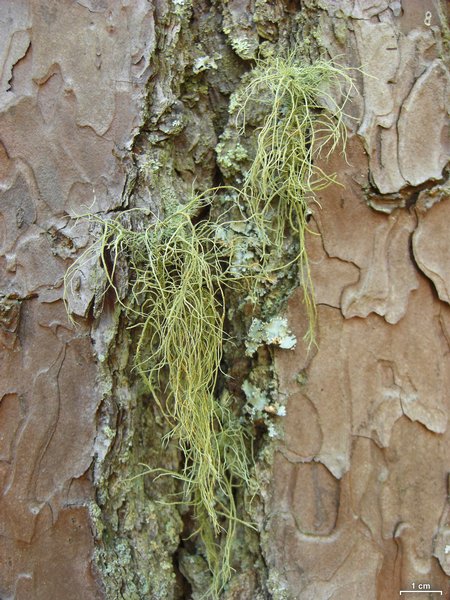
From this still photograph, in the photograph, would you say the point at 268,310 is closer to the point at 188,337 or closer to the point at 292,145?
the point at 188,337

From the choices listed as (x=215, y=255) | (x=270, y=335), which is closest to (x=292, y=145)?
(x=215, y=255)

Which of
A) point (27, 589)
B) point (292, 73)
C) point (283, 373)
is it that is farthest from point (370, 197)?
point (27, 589)

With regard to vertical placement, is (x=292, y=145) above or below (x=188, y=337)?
above

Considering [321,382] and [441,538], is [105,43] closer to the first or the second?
[321,382]

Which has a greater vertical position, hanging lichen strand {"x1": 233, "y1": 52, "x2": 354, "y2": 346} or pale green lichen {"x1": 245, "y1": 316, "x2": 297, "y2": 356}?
hanging lichen strand {"x1": 233, "y1": 52, "x2": 354, "y2": 346}

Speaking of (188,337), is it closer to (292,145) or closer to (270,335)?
(270,335)
